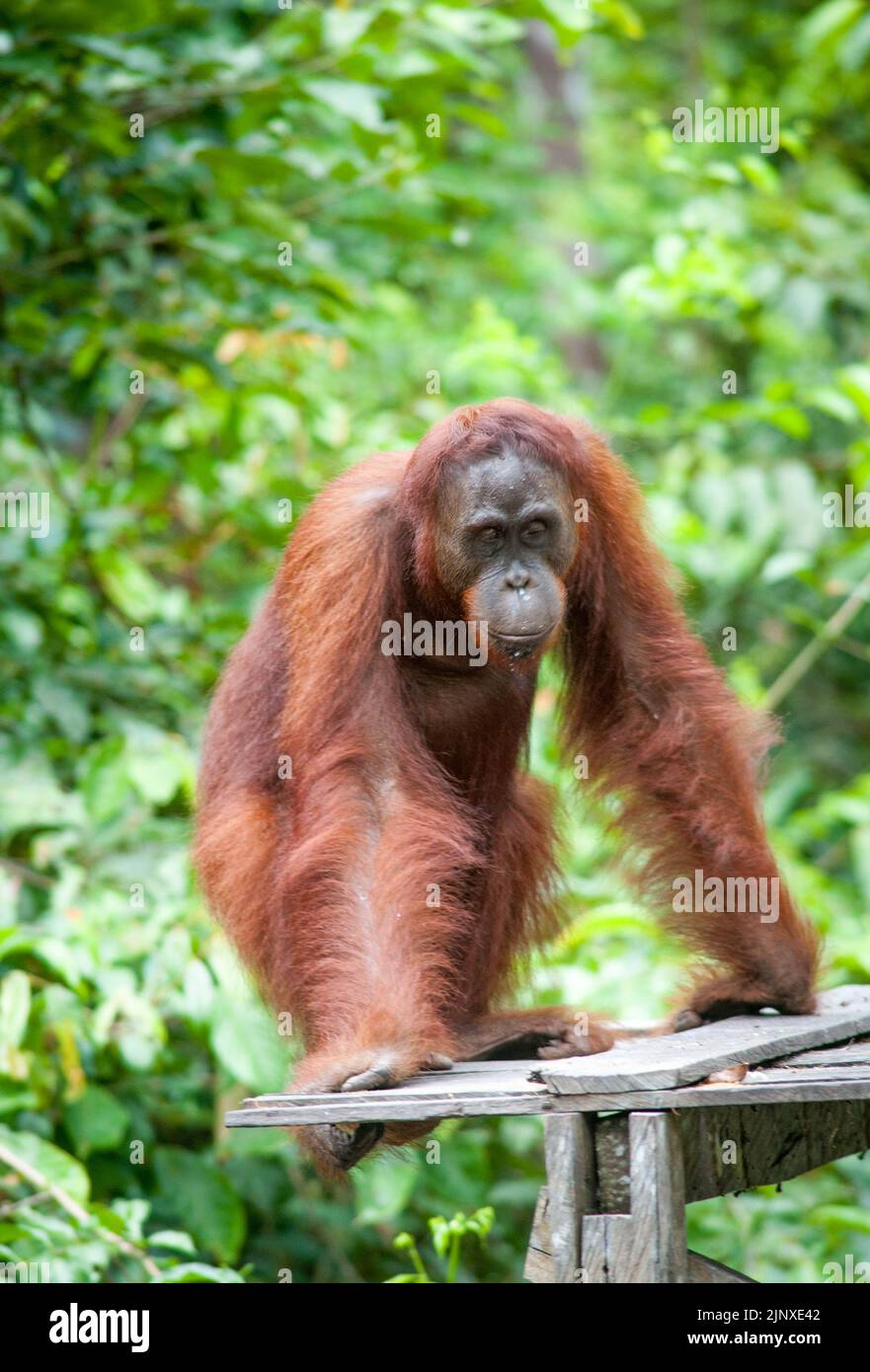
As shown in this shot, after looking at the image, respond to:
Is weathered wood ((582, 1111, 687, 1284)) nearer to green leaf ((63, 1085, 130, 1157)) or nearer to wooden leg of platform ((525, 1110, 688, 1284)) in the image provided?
wooden leg of platform ((525, 1110, 688, 1284))

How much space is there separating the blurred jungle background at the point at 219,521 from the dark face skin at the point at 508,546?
33cm

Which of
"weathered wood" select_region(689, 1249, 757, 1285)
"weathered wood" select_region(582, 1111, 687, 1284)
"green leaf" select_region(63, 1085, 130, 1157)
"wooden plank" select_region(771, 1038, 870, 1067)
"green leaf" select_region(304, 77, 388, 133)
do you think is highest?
"green leaf" select_region(304, 77, 388, 133)

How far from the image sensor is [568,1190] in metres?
2.68

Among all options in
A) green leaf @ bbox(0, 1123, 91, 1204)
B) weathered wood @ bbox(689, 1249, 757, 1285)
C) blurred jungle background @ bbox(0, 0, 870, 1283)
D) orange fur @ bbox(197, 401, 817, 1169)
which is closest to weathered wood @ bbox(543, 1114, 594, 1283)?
weathered wood @ bbox(689, 1249, 757, 1285)

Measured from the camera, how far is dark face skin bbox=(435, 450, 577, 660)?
3.37 m

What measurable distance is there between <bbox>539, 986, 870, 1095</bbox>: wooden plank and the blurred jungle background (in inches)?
22.6

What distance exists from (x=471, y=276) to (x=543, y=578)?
776 cm

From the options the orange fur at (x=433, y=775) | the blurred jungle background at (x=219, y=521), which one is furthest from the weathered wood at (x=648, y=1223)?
the blurred jungle background at (x=219, y=521)

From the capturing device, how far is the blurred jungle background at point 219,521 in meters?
4.42

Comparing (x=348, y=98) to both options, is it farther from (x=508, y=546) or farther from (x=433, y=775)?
(x=433, y=775)

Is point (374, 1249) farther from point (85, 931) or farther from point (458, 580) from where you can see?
point (458, 580)

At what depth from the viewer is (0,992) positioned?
13.5ft

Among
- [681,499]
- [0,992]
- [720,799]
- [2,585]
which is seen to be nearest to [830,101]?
[681,499]

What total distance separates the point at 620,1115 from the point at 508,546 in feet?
4.16
